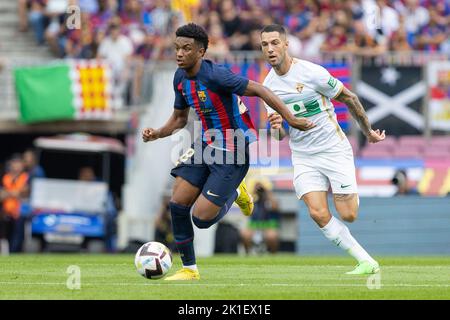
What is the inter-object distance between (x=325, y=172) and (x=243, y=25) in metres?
14.8

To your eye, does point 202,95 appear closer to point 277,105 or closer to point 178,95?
point 178,95

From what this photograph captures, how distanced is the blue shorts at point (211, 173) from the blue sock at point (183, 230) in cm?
31

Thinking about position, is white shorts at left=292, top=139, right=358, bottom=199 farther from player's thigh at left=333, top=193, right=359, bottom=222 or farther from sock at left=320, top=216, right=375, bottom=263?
sock at left=320, top=216, right=375, bottom=263

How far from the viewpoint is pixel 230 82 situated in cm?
1390

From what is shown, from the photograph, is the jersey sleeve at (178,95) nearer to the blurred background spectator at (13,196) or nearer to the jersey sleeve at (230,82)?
the jersey sleeve at (230,82)

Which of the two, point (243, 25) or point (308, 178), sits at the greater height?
point (243, 25)

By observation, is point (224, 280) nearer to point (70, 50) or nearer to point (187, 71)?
point (187, 71)

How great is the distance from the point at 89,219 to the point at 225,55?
15.0 feet

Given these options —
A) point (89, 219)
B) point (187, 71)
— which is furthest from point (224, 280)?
point (89, 219)

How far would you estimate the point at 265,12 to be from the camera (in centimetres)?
3067

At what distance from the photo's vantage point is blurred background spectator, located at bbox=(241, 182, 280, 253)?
2695 cm

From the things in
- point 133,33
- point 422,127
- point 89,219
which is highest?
point 133,33


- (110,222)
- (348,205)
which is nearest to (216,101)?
(348,205)

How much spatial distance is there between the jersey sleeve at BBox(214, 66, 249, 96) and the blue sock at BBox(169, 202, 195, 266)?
1386mm
